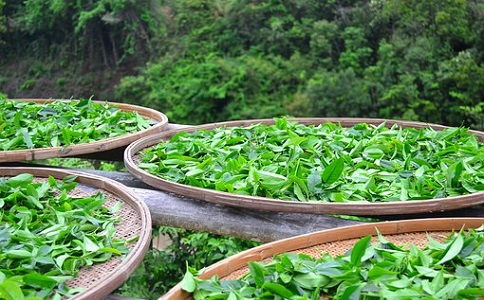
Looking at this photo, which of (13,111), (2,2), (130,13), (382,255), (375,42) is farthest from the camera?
(2,2)

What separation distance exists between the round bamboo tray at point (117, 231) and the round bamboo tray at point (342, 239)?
8.8 inches

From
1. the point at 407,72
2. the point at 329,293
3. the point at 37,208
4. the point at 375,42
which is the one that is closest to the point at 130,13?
the point at 375,42

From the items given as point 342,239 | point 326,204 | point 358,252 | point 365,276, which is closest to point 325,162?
point 326,204

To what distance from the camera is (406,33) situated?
786cm

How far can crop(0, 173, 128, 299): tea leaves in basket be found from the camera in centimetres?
122

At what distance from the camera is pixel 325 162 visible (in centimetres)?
196

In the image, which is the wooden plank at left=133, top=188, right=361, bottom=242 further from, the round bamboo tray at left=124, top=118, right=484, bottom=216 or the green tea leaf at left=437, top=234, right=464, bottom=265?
the green tea leaf at left=437, top=234, right=464, bottom=265

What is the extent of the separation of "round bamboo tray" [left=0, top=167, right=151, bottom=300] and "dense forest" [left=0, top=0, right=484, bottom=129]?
5.87 m

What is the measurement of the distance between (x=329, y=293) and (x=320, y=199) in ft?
1.75

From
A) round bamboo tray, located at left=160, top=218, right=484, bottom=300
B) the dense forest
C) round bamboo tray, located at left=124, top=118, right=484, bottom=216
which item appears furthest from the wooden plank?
the dense forest

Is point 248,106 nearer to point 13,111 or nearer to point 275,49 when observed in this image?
point 275,49

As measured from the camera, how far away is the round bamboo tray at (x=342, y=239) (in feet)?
4.28

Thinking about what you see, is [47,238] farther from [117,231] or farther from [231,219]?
[231,219]

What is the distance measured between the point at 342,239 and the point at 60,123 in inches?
63.1
